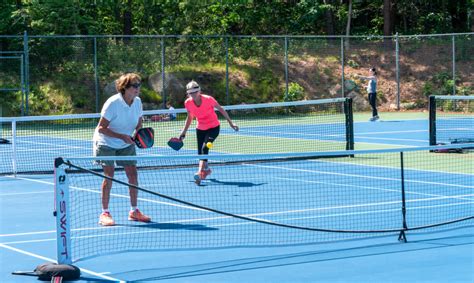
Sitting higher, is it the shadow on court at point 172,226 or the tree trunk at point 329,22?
the tree trunk at point 329,22

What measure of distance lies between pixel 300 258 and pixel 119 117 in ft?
10.3

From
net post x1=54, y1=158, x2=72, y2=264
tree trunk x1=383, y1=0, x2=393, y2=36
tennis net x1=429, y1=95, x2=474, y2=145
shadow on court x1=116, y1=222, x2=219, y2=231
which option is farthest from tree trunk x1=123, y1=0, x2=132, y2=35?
net post x1=54, y1=158, x2=72, y2=264

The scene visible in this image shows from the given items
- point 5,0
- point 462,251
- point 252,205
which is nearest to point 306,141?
point 252,205

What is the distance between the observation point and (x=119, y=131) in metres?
11.4

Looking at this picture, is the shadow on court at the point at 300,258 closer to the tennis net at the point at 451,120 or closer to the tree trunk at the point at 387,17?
the tennis net at the point at 451,120

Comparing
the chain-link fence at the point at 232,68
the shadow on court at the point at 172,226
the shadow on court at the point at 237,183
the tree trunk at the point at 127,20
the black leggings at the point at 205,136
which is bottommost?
the shadow on court at the point at 172,226

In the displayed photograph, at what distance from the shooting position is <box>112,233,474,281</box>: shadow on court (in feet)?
28.2

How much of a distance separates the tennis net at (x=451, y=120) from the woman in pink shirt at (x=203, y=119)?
19.4ft

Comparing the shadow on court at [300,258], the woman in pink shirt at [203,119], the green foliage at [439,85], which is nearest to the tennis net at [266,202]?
the woman in pink shirt at [203,119]

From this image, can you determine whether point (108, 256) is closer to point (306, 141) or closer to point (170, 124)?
point (306, 141)

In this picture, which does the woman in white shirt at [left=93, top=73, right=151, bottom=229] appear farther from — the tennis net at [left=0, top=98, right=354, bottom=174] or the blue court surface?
the tennis net at [left=0, top=98, right=354, bottom=174]

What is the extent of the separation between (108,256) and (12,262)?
919 mm

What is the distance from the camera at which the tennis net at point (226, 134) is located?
19.5 m

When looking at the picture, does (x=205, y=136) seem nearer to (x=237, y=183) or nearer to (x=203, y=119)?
(x=203, y=119)
